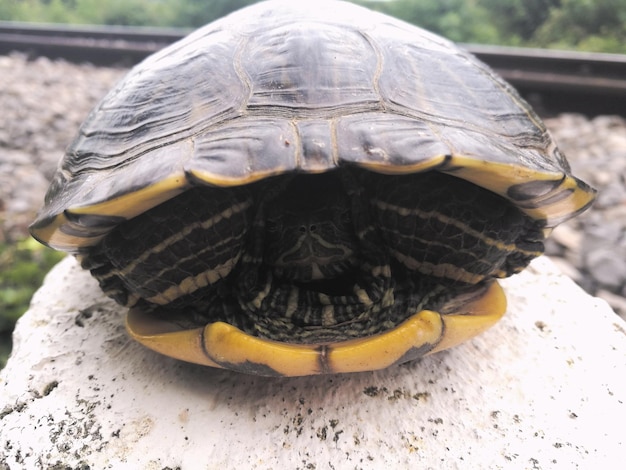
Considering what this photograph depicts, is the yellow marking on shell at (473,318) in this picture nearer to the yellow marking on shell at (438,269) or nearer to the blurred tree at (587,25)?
the yellow marking on shell at (438,269)

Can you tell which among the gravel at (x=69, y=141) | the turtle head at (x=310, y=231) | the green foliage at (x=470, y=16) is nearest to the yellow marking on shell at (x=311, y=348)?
the turtle head at (x=310, y=231)

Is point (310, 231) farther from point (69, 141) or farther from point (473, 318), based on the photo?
point (69, 141)

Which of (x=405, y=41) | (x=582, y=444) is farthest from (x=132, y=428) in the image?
(x=405, y=41)

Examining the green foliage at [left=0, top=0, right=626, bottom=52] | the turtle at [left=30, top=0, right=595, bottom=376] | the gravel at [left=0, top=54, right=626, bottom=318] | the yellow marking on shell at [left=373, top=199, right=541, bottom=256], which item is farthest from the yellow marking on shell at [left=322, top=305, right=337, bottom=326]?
the green foliage at [left=0, top=0, right=626, bottom=52]

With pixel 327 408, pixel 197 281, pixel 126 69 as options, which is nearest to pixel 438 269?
pixel 327 408

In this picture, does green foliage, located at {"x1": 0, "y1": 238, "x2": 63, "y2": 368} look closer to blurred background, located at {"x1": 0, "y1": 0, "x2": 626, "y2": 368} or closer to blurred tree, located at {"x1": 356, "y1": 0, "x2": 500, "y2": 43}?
blurred background, located at {"x1": 0, "y1": 0, "x2": 626, "y2": 368}
